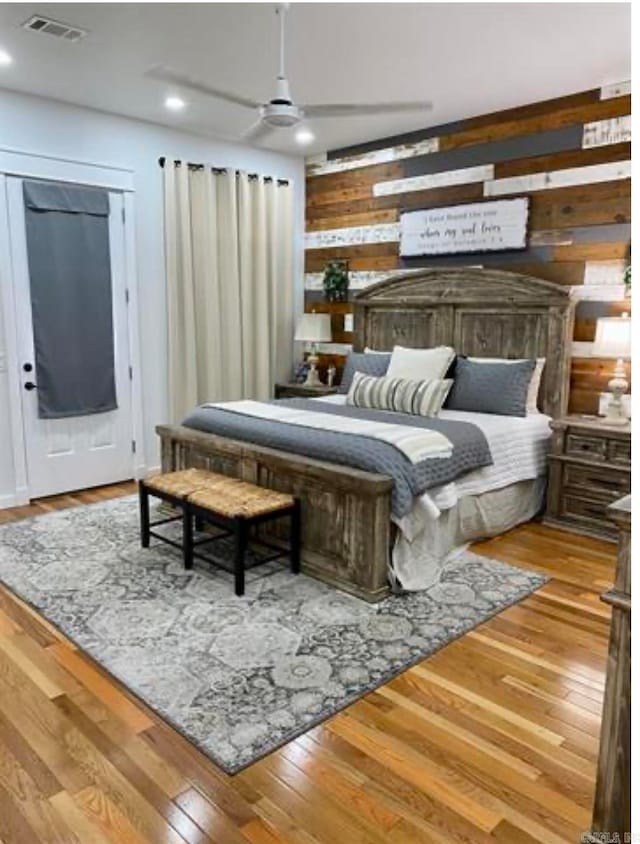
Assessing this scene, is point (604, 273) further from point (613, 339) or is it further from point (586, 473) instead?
point (586, 473)

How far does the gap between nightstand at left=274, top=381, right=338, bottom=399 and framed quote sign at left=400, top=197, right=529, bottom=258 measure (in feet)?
4.36

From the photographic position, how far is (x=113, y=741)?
2.18 metres

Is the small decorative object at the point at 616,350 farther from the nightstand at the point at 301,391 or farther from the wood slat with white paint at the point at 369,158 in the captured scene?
the nightstand at the point at 301,391

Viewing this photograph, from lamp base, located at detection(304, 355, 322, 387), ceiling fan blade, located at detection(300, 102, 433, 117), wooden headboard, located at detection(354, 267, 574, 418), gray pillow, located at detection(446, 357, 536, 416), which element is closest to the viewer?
ceiling fan blade, located at detection(300, 102, 433, 117)

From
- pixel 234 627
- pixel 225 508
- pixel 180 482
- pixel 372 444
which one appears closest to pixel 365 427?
pixel 372 444

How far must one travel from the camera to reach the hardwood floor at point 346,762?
6.01 ft

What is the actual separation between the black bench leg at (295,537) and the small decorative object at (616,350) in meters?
2.13

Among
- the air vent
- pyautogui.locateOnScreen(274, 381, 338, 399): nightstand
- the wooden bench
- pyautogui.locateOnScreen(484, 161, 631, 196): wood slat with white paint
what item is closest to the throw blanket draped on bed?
the wooden bench

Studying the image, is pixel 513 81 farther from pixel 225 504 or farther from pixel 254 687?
pixel 254 687

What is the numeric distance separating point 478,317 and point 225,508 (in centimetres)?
265

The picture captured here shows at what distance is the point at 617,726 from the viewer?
60.5 inches

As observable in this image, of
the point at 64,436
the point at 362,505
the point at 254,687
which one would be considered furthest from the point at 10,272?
the point at 254,687

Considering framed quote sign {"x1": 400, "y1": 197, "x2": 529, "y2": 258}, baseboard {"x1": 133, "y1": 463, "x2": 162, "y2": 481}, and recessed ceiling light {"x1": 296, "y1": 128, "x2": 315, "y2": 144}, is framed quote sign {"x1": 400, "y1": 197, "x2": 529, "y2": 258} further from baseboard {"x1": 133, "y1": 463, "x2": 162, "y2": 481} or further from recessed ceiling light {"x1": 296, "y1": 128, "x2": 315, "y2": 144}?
baseboard {"x1": 133, "y1": 463, "x2": 162, "y2": 481}

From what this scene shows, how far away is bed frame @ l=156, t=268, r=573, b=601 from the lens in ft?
10.7
